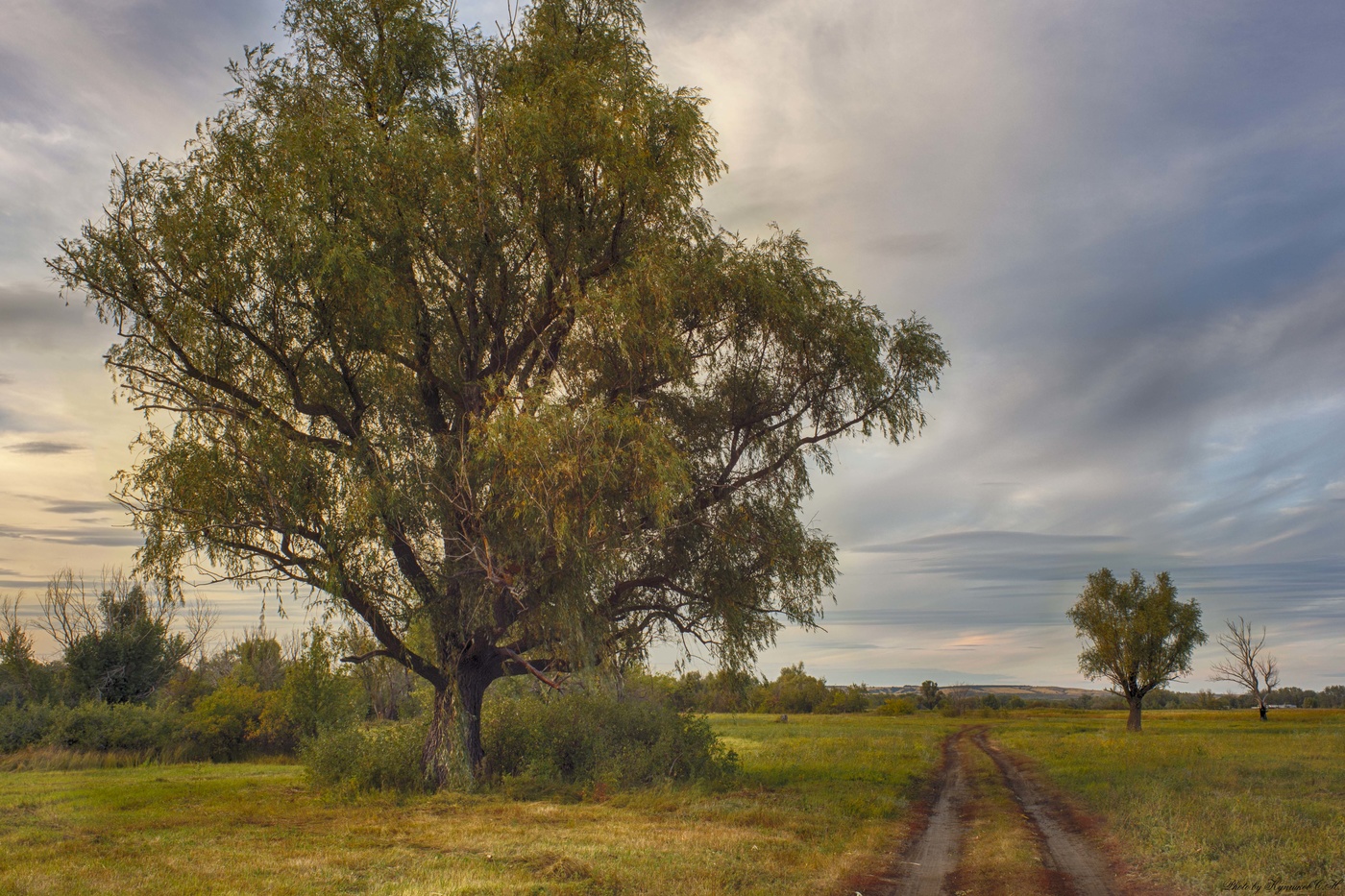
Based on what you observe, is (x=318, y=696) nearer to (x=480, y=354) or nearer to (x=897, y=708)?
(x=480, y=354)

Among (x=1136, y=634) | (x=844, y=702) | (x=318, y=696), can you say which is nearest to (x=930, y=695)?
(x=844, y=702)

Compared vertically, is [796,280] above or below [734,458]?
above

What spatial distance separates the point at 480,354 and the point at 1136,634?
51.5 m

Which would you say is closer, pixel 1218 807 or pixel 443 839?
pixel 443 839

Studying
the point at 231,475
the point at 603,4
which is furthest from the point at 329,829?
the point at 603,4

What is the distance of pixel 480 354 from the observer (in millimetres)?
19188

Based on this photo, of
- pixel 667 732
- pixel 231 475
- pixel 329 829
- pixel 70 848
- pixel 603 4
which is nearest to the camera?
pixel 70 848

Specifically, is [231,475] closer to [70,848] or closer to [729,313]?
[70,848]

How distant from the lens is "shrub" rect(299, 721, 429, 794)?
19594 mm

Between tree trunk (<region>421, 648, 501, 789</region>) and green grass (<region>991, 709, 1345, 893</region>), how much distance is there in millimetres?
14217

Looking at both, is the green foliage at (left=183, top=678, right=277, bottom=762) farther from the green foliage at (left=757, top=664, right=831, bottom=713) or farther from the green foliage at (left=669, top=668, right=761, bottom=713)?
the green foliage at (left=757, top=664, right=831, bottom=713)

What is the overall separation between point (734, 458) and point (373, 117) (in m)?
A: 11.9

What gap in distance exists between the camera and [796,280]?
61.8 feet

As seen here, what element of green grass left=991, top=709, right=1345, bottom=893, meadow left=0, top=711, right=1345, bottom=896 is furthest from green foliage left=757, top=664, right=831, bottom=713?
meadow left=0, top=711, right=1345, bottom=896
